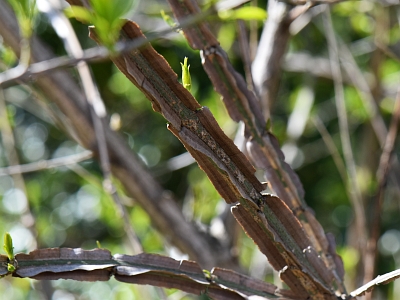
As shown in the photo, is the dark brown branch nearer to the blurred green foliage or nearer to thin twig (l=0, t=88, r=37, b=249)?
the blurred green foliage

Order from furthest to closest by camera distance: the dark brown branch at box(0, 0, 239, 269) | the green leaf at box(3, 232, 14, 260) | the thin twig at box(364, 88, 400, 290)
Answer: the dark brown branch at box(0, 0, 239, 269), the thin twig at box(364, 88, 400, 290), the green leaf at box(3, 232, 14, 260)

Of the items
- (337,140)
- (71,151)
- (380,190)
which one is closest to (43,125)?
(71,151)

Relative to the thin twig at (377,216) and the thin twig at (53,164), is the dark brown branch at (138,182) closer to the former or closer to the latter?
the thin twig at (53,164)

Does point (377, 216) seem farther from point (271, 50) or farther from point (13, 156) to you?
point (13, 156)

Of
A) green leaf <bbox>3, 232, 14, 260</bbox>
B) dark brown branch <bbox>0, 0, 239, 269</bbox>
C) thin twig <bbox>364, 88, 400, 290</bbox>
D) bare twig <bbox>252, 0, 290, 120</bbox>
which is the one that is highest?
bare twig <bbox>252, 0, 290, 120</bbox>

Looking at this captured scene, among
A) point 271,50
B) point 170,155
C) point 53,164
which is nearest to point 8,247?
point 53,164

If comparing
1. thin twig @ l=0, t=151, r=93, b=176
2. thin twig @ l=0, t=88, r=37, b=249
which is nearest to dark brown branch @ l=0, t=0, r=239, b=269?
thin twig @ l=0, t=151, r=93, b=176

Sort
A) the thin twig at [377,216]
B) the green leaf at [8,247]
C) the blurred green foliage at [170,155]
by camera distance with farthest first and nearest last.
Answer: the blurred green foliage at [170,155] < the thin twig at [377,216] < the green leaf at [8,247]

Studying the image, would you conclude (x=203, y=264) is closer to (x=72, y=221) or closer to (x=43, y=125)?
A: (x=72, y=221)

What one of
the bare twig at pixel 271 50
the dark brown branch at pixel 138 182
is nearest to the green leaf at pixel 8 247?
the dark brown branch at pixel 138 182

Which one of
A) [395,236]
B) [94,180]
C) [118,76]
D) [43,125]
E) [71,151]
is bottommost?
[94,180]

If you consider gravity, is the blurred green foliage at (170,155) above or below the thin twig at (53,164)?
above
